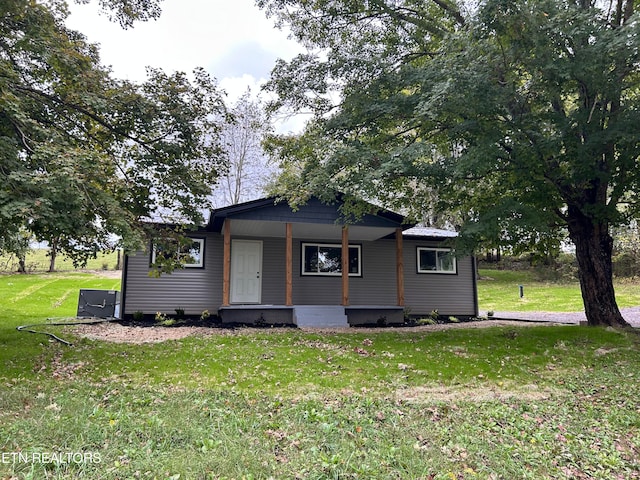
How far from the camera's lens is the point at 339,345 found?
7430 millimetres

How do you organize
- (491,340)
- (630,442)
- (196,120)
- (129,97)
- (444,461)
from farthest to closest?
(491,340) < (196,120) < (129,97) < (630,442) < (444,461)

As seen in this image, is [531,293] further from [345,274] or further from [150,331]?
[150,331]

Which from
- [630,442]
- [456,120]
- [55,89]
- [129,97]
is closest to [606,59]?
[456,120]

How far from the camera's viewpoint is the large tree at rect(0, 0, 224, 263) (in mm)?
4816

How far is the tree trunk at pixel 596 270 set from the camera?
8.51 metres

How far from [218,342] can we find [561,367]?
5658 mm

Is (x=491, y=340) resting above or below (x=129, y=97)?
below

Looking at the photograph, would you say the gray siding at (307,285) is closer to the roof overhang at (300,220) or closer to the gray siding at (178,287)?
the gray siding at (178,287)

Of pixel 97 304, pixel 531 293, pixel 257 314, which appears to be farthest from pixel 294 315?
pixel 531 293

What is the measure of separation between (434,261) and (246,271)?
6.01m

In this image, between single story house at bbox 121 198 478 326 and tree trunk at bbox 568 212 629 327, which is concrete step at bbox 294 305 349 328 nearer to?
single story house at bbox 121 198 478 326

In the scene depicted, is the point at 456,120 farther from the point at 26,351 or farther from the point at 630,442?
the point at 26,351

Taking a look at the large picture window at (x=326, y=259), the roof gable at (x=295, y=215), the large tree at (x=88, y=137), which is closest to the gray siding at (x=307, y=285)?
the large picture window at (x=326, y=259)

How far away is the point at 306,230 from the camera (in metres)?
11.6
